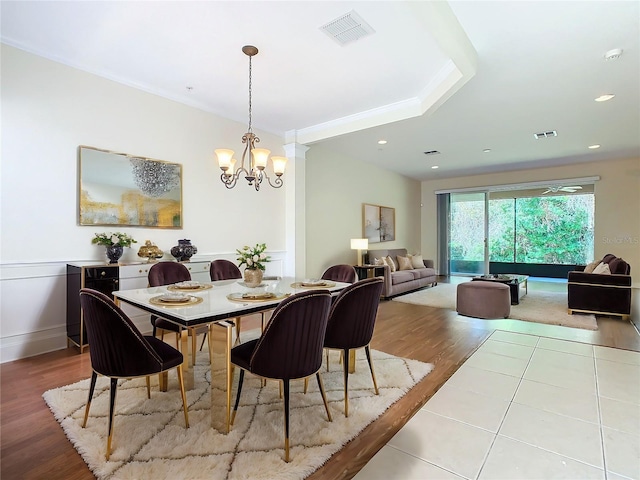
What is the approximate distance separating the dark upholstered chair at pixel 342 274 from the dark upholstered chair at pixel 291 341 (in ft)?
4.56

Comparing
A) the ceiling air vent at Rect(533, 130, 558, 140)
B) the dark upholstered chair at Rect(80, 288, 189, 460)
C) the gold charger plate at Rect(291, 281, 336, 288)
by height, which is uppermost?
the ceiling air vent at Rect(533, 130, 558, 140)

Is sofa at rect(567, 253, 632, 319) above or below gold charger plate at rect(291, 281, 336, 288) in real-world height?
below

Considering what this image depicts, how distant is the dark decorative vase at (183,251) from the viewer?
394 cm

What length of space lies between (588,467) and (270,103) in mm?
4387

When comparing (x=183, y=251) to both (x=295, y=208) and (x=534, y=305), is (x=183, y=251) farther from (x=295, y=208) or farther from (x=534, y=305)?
(x=534, y=305)

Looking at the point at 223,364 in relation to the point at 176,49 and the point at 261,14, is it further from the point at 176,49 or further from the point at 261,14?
the point at 176,49

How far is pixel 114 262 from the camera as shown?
3.48 metres

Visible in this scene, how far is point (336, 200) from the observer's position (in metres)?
6.69

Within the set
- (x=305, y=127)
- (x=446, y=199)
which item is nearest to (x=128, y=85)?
(x=305, y=127)

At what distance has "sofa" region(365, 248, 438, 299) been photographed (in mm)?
6066

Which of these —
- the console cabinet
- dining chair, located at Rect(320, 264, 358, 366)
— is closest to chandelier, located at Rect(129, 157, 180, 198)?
the console cabinet

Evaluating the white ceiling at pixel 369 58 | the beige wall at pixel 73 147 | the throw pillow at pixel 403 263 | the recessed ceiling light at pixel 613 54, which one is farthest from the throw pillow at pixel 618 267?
the beige wall at pixel 73 147

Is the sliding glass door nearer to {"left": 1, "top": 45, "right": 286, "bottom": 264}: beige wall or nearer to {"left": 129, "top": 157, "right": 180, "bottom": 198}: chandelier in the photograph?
{"left": 1, "top": 45, "right": 286, "bottom": 264}: beige wall

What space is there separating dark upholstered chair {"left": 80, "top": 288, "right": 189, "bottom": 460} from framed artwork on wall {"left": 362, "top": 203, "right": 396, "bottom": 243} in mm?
6033
